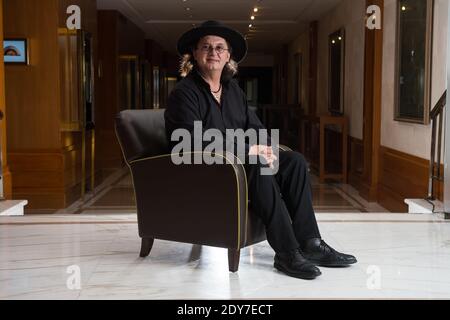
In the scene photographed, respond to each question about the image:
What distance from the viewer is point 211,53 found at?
3463 mm

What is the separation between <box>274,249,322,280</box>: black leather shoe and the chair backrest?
0.90 m

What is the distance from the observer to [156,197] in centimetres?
341

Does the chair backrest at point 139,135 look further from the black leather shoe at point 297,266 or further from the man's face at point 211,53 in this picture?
the black leather shoe at point 297,266

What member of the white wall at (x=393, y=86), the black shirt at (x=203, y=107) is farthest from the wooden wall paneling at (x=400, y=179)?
the black shirt at (x=203, y=107)

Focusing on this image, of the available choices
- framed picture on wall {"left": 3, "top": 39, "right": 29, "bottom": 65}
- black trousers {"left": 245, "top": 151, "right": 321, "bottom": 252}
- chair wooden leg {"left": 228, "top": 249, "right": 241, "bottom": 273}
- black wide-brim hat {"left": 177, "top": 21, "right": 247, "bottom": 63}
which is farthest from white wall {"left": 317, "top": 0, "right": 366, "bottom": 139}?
chair wooden leg {"left": 228, "top": 249, "right": 241, "bottom": 273}

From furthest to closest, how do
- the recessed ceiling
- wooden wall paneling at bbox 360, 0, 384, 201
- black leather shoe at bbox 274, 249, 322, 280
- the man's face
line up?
the recessed ceiling, wooden wall paneling at bbox 360, 0, 384, 201, the man's face, black leather shoe at bbox 274, 249, 322, 280

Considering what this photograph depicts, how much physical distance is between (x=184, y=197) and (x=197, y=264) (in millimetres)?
400

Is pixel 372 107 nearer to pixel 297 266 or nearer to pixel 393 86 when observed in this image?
pixel 393 86

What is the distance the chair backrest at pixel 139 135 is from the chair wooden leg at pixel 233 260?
0.70 meters

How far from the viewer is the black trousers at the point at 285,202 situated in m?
3.17

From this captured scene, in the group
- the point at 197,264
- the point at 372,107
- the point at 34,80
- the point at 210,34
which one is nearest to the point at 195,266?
the point at 197,264

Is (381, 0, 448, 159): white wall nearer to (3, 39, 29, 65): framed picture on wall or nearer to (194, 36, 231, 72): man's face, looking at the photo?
(194, 36, 231, 72): man's face

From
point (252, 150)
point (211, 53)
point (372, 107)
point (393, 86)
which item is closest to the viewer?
point (252, 150)

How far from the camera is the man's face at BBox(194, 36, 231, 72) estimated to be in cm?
346
